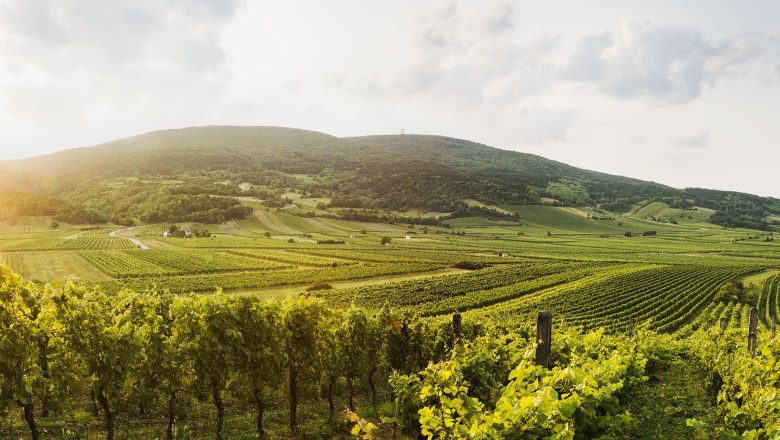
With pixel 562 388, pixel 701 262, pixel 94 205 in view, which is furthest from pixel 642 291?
pixel 94 205

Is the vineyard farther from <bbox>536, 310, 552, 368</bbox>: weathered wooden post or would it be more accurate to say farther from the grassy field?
the grassy field

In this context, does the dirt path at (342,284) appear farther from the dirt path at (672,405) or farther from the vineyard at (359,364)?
the dirt path at (672,405)

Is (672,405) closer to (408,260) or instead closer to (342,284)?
(342,284)

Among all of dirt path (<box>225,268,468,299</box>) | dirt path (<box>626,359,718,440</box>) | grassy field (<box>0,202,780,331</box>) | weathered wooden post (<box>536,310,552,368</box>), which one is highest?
weathered wooden post (<box>536,310,552,368</box>)

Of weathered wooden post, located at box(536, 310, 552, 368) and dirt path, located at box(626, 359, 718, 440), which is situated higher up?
weathered wooden post, located at box(536, 310, 552, 368)

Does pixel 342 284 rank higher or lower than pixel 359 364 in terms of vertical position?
lower

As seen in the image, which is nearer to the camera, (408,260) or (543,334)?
(543,334)

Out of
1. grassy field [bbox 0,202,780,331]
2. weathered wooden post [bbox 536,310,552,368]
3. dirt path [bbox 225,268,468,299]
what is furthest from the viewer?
dirt path [bbox 225,268,468,299]

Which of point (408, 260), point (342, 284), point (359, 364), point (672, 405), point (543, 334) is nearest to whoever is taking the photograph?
point (543, 334)

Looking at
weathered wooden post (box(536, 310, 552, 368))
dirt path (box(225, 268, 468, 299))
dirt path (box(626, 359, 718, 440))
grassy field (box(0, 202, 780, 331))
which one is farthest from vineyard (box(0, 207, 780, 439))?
dirt path (box(225, 268, 468, 299))

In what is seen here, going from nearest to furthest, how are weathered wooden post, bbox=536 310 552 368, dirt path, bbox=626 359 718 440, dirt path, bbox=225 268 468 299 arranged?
weathered wooden post, bbox=536 310 552 368, dirt path, bbox=626 359 718 440, dirt path, bbox=225 268 468 299

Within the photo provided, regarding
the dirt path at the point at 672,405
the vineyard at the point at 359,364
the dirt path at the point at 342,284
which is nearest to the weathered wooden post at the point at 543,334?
the vineyard at the point at 359,364

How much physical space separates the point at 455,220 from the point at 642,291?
128m

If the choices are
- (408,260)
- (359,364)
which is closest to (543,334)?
(359,364)
